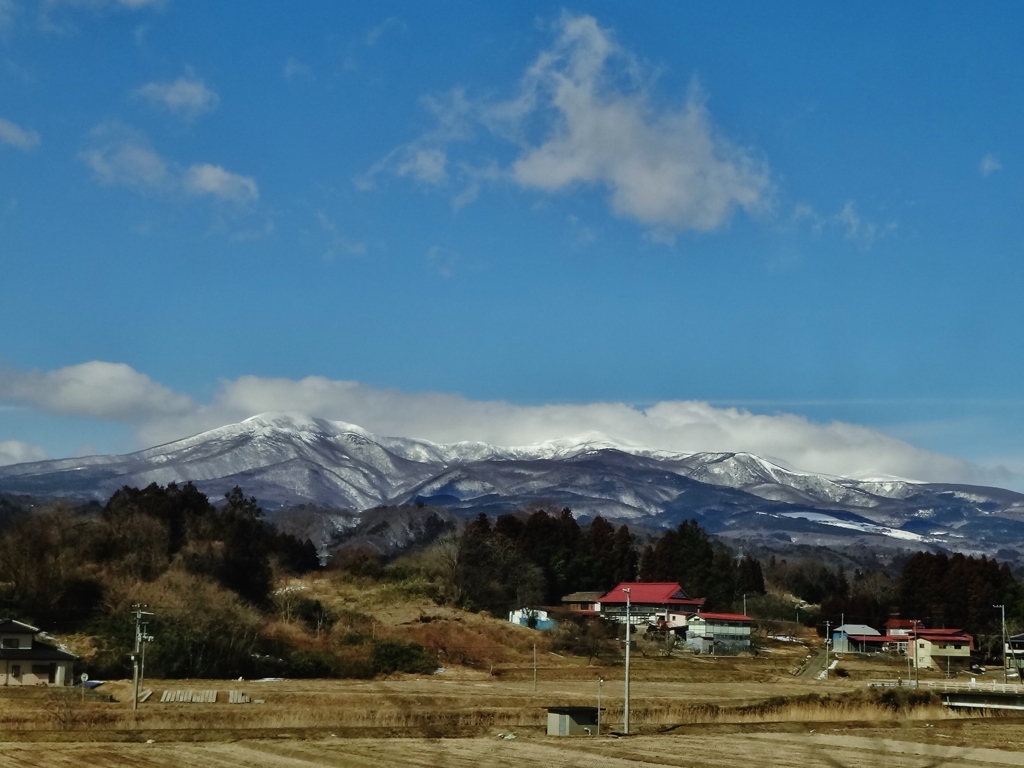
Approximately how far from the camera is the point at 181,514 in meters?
97.6

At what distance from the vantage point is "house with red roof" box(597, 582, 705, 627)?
333 feet

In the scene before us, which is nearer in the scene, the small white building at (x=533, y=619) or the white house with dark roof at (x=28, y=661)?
the white house with dark roof at (x=28, y=661)

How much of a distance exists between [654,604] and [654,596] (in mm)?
1074

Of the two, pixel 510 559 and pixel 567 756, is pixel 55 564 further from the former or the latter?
pixel 567 756

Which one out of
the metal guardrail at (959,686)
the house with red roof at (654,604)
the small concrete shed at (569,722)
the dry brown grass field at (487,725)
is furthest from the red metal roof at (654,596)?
the small concrete shed at (569,722)

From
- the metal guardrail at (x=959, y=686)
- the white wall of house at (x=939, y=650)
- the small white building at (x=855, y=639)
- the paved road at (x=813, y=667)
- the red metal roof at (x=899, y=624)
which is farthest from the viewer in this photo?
the red metal roof at (x=899, y=624)

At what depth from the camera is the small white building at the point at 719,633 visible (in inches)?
3647

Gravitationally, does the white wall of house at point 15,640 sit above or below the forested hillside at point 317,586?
below

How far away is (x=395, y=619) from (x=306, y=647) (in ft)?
51.6

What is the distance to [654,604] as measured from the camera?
104m

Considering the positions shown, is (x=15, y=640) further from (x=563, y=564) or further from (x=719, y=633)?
(x=563, y=564)

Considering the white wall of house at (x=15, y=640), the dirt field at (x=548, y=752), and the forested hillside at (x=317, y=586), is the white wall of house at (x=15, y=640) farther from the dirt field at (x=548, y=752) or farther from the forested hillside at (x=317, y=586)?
the dirt field at (x=548, y=752)

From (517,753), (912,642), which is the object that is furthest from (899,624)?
(517,753)

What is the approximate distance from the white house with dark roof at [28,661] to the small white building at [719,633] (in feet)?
162
